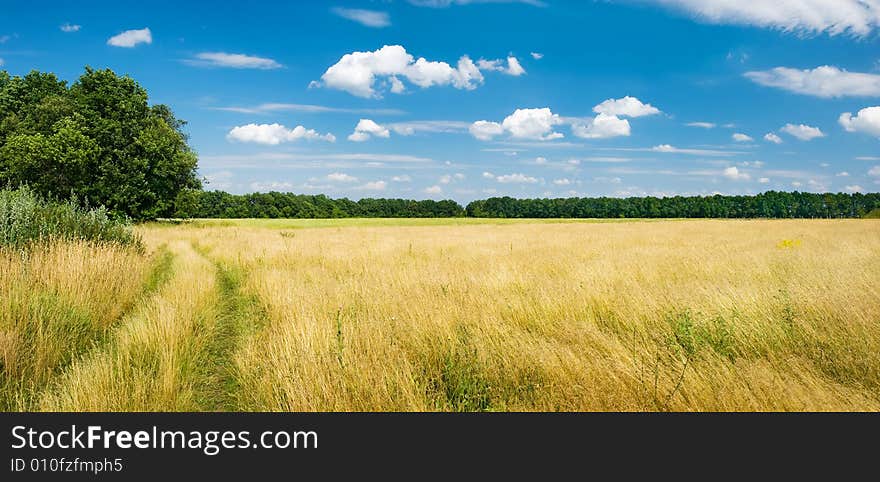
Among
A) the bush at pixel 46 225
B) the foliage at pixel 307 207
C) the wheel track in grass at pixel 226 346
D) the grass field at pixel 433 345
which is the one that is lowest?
the wheel track in grass at pixel 226 346

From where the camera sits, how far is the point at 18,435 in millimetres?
3348

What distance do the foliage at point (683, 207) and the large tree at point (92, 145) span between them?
10141cm

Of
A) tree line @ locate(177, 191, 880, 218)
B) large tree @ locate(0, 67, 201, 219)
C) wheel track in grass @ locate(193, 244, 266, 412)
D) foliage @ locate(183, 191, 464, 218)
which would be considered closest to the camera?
wheel track in grass @ locate(193, 244, 266, 412)

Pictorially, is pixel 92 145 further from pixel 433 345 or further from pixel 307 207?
pixel 307 207

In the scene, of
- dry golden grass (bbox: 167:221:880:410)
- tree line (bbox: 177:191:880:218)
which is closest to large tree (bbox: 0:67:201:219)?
dry golden grass (bbox: 167:221:880:410)

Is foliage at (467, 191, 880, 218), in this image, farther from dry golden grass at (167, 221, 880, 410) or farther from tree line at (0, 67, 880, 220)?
dry golden grass at (167, 221, 880, 410)

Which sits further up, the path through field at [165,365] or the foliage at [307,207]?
the foliage at [307,207]

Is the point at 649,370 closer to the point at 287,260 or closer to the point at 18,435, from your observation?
the point at 18,435

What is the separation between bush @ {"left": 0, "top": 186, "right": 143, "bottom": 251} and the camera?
346 inches

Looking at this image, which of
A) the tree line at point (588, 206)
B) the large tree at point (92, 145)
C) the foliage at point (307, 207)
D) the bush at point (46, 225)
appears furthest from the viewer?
the tree line at point (588, 206)

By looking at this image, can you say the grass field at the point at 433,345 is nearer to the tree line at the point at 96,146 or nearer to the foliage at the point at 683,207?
the tree line at the point at 96,146

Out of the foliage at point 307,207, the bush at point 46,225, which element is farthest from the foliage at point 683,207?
the bush at point 46,225

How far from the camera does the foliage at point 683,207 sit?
137 meters

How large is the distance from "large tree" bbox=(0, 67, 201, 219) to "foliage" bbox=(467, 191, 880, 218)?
101 metres
